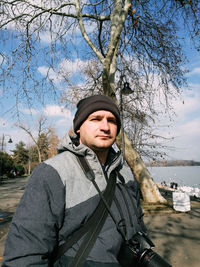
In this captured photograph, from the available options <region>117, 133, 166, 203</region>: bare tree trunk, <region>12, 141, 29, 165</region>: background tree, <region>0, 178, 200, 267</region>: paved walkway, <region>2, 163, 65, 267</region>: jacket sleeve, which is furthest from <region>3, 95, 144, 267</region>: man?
<region>12, 141, 29, 165</region>: background tree

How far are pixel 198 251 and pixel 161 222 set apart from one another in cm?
211

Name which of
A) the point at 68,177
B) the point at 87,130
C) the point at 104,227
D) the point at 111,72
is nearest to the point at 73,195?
the point at 68,177

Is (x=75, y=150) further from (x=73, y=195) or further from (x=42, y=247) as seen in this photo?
(x=42, y=247)

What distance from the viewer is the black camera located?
1.27 metres

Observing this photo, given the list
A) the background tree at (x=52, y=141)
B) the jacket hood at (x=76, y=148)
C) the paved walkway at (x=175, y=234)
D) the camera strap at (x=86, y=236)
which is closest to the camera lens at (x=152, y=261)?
the camera strap at (x=86, y=236)

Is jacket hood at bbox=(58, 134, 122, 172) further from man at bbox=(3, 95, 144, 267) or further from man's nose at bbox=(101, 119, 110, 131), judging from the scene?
man's nose at bbox=(101, 119, 110, 131)

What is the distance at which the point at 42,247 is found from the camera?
1.13m

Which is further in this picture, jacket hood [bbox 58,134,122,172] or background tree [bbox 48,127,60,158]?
background tree [bbox 48,127,60,158]

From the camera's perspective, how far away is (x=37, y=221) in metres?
1.14

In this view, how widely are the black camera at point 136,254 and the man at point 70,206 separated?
6 centimetres

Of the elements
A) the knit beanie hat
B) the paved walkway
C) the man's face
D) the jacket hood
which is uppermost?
the knit beanie hat

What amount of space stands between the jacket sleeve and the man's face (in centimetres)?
43

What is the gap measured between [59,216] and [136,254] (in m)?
0.57

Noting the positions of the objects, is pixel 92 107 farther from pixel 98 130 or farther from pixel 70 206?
pixel 70 206
